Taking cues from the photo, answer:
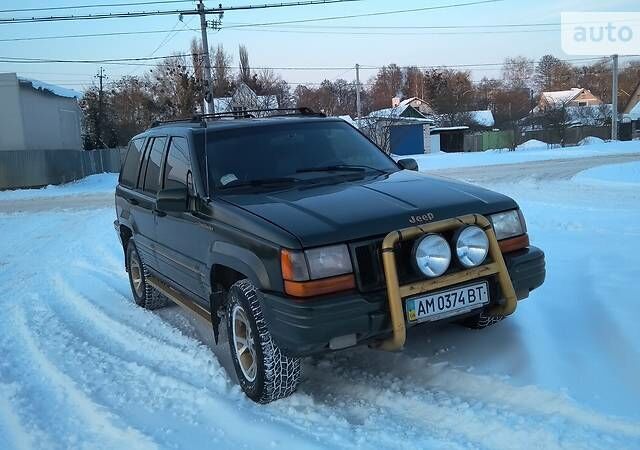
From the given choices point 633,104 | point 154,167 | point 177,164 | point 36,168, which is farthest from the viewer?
point 633,104

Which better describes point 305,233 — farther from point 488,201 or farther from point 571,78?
point 571,78

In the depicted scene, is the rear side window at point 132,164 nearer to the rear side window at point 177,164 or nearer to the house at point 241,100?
the rear side window at point 177,164

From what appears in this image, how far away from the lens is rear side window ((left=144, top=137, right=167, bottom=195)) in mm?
5383

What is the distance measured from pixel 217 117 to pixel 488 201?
282 cm

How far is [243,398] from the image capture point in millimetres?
3934

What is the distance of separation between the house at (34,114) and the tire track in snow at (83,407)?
2561cm

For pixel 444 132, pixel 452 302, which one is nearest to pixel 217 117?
pixel 452 302

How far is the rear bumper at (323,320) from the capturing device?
3.30 meters

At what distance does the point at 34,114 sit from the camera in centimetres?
2930

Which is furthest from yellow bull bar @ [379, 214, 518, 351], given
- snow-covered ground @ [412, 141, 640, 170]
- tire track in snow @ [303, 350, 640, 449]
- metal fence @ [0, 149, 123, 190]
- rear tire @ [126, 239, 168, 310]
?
metal fence @ [0, 149, 123, 190]

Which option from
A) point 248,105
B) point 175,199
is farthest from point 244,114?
point 248,105

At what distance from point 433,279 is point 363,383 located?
0.94 metres

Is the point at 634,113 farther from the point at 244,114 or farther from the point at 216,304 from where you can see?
the point at 216,304

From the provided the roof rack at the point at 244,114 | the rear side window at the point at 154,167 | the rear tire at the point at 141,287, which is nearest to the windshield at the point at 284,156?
Result: the roof rack at the point at 244,114
